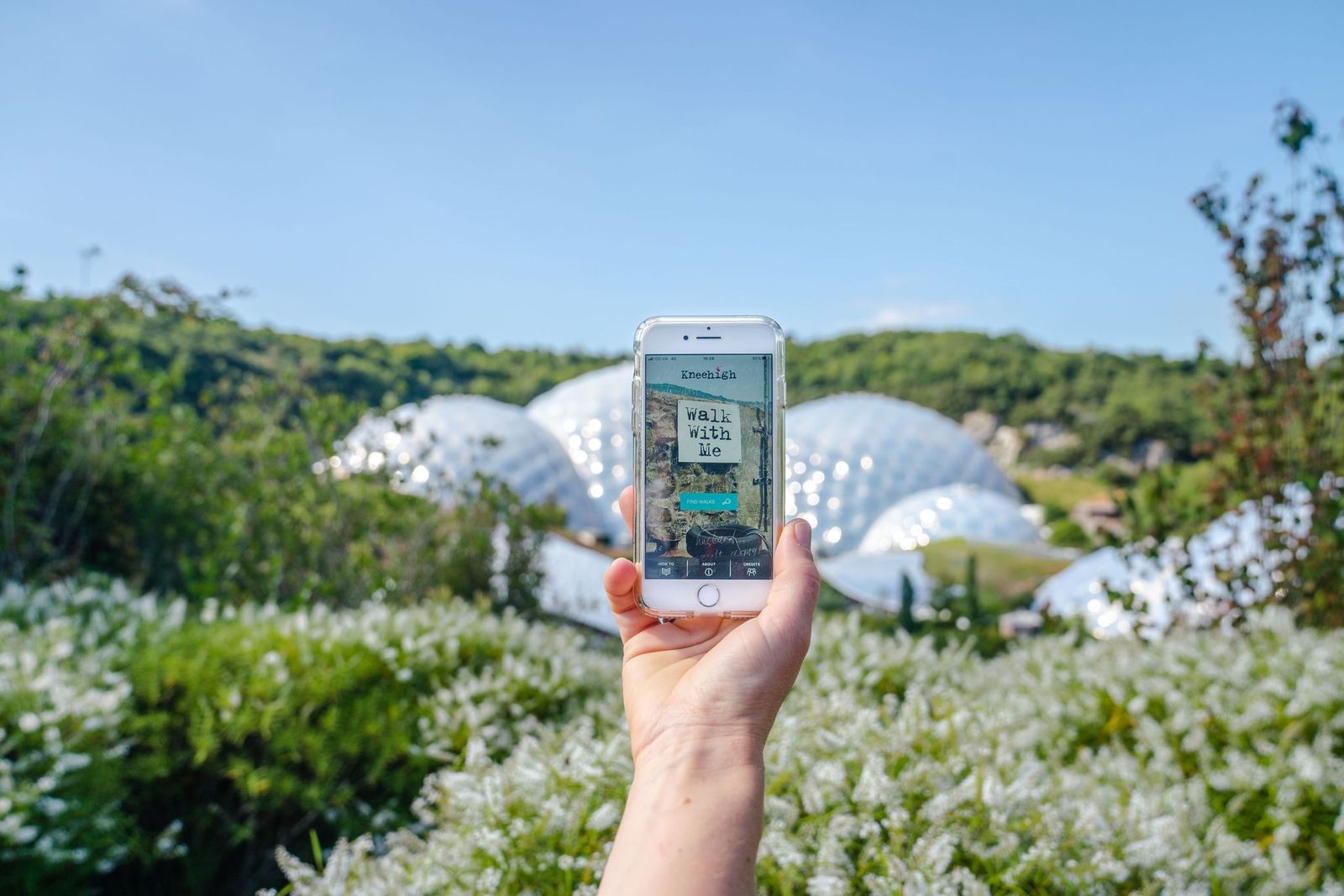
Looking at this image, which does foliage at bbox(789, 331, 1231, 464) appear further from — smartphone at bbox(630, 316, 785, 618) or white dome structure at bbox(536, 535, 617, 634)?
smartphone at bbox(630, 316, 785, 618)

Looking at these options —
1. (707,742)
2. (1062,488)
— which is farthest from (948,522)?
(707,742)

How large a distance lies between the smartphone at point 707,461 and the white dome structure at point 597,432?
708 inches

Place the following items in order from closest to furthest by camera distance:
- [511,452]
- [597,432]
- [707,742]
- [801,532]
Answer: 1. [707,742]
2. [801,532]
3. [511,452]
4. [597,432]

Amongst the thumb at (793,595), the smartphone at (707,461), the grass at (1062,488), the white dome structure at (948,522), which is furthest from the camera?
the grass at (1062,488)

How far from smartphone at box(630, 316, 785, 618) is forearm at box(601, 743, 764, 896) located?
444 mm

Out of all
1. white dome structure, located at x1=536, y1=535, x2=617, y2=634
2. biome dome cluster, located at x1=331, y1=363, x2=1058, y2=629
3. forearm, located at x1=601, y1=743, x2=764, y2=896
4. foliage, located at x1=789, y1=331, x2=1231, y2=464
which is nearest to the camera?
forearm, located at x1=601, y1=743, x2=764, y2=896

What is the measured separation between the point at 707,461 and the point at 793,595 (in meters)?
0.43

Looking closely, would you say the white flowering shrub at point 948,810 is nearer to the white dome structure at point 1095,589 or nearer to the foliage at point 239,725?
the foliage at point 239,725

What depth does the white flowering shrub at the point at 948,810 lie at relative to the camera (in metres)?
2.01

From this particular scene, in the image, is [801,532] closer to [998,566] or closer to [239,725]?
[239,725]

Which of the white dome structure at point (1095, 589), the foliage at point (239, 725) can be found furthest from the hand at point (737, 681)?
the white dome structure at point (1095, 589)

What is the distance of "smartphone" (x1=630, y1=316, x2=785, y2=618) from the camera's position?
1.78 meters

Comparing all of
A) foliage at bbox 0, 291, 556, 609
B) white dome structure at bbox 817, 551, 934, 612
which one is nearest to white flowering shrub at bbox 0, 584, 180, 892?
foliage at bbox 0, 291, 556, 609

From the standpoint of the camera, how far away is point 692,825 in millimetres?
1232
